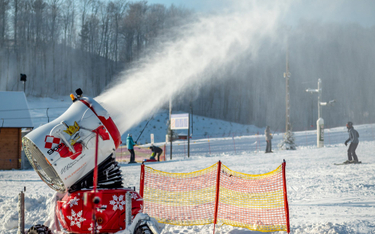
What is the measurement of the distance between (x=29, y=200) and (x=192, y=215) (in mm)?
3688

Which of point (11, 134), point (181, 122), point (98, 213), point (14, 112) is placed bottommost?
point (98, 213)

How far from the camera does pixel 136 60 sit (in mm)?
56688

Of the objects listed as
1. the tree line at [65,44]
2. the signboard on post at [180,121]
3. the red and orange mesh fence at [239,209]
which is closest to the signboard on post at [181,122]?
the signboard on post at [180,121]

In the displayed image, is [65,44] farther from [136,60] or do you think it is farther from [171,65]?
[171,65]

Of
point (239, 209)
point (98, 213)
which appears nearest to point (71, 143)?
point (98, 213)

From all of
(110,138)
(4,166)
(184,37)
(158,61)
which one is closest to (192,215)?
(110,138)

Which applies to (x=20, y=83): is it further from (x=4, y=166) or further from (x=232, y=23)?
(x=232, y=23)

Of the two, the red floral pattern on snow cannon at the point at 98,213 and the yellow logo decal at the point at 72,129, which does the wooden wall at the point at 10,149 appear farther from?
the yellow logo decal at the point at 72,129

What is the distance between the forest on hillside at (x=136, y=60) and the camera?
5688 centimetres

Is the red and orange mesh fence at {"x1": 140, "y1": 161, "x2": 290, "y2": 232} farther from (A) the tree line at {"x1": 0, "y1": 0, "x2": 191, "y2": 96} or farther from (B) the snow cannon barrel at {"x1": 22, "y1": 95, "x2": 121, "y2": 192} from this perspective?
(A) the tree line at {"x1": 0, "y1": 0, "x2": 191, "y2": 96}

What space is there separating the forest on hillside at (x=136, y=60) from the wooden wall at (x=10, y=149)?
27.7m

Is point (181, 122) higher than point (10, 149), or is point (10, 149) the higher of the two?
point (181, 122)

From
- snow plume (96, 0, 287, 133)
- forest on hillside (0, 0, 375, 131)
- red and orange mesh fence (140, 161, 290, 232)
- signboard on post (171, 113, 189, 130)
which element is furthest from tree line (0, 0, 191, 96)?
red and orange mesh fence (140, 161, 290, 232)

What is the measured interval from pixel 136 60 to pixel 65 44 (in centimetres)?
1680
